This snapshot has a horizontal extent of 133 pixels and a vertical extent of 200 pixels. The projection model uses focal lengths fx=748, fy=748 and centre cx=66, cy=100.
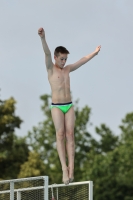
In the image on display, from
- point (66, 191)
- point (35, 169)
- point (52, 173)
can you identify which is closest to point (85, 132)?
point (52, 173)

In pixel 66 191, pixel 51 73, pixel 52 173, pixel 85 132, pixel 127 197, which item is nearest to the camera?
pixel 51 73

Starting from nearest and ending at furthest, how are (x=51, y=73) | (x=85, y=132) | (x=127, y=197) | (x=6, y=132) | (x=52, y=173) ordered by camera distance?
(x=51, y=73) → (x=6, y=132) → (x=127, y=197) → (x=52, y=173) → (x=85, y=132)

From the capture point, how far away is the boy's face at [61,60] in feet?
40.0

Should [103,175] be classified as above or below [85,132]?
below

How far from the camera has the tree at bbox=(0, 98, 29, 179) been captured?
40.9 meters

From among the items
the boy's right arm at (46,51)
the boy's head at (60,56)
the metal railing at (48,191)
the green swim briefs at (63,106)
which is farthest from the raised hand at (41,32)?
the metal railing at (48,191)

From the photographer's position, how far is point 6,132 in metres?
41.3

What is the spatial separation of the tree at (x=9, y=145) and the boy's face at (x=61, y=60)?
2838 cm

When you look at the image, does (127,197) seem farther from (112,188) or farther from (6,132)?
(6,132)

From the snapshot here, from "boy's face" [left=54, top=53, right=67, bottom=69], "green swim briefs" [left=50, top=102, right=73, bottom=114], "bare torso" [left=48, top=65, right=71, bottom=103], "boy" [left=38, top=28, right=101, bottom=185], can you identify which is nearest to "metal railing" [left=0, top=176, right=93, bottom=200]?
"boy" [left=38, top=28, right=101, bottom=185]

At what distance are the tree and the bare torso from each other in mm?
28448

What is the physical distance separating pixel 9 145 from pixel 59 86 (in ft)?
97.4

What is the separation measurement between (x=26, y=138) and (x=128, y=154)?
32.3 feet

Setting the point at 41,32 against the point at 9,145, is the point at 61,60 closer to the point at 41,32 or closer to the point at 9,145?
the point at 41,32
